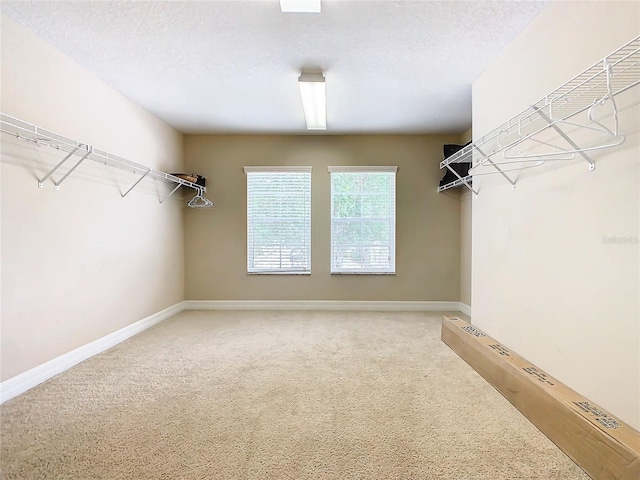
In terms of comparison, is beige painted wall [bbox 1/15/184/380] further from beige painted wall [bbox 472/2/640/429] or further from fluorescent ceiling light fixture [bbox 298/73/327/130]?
beige painted wall [bbox 472/2/640/429]

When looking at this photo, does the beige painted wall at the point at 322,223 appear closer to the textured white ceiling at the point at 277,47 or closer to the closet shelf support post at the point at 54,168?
the textured white ceiling at the point at 277,47

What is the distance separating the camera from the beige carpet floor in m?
1.40

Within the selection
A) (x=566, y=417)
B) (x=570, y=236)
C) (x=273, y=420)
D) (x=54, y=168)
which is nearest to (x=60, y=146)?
(x=54, y=168)

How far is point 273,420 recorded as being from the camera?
69.1 inches

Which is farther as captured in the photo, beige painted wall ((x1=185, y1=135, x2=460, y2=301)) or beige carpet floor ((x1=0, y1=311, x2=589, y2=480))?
beige painted wall ((x1=185, y1=135, x2=460, y2=301))

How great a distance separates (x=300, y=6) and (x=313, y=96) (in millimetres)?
1034

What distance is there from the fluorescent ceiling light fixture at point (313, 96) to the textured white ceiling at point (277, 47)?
85mm

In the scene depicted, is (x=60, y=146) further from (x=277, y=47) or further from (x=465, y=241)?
(x=465, y=241)

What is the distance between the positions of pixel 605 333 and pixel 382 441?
47.6 inches

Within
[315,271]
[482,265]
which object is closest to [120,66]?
[315,271]

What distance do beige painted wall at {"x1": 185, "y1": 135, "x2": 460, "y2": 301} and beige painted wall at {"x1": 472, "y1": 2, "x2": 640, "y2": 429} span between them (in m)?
1.91

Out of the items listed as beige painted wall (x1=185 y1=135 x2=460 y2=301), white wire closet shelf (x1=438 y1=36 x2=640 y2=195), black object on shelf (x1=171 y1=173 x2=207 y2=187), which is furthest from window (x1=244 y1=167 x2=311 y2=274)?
white wire closet shelf (x1=438 y1=36 x2=640 y2=195)

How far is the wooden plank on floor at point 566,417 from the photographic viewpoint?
4.05 feet

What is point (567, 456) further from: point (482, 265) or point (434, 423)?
point (482, 265)
